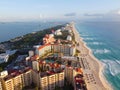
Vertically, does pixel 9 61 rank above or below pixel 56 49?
below

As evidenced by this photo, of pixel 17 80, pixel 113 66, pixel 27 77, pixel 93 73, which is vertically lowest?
pixel 113 66

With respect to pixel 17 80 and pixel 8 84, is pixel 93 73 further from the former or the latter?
pixel 8 84

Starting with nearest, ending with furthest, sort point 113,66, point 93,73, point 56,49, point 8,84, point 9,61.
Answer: point 8,84
point 93,73
point 113,66
point 9,61
point 56,49

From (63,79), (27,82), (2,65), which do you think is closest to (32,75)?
(27,82)

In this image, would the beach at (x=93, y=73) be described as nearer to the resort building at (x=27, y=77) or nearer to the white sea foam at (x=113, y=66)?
the white sea foam at (x=113, y=66)

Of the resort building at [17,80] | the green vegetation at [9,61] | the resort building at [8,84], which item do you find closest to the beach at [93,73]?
the resort building at [17,80]

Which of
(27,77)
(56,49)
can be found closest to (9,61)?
(56,49)

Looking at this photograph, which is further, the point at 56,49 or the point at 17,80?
the point at 56,49

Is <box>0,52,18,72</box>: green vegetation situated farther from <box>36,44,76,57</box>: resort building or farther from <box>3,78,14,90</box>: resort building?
<box>3,78,14,90</box>: resort building
